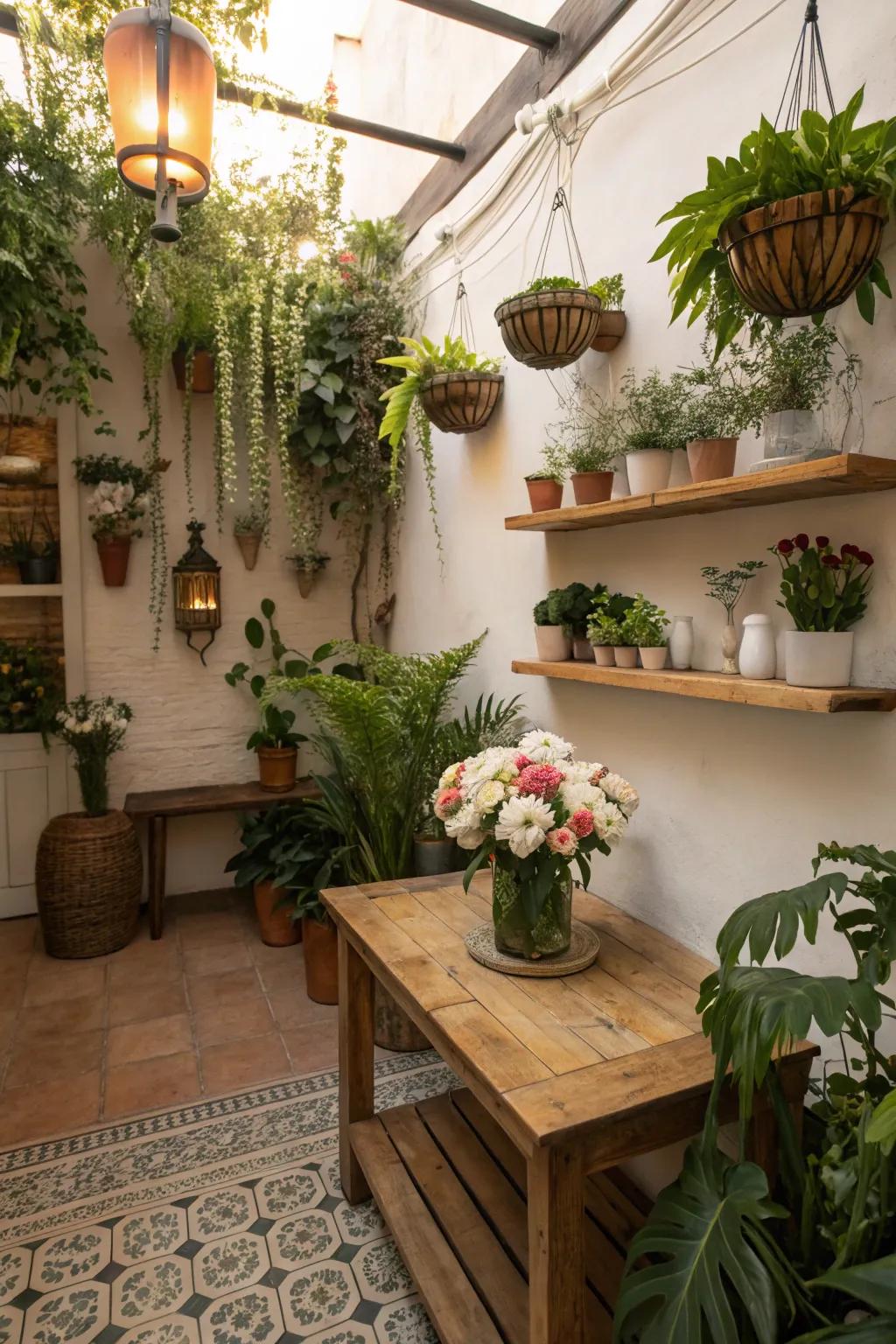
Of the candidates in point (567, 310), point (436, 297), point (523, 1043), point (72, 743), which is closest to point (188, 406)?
point (436, 297)

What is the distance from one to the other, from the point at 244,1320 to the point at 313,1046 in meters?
1.05

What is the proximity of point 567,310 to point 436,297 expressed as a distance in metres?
1.59

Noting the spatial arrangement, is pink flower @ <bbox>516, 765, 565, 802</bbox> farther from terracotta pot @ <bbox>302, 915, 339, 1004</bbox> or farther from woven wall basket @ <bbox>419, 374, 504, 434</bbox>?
terracotta pot @ <bbox>302, 915, 339, 1004</bbox>

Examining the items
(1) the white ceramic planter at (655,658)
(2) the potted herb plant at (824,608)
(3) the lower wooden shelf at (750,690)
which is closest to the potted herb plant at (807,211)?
(2) the potted herb plant at (824,608)

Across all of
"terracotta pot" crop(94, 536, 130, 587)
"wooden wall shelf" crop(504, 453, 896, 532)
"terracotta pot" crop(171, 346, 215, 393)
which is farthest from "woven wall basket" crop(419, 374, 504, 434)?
"terracotta pot" crop(94, 536, 130, 587)

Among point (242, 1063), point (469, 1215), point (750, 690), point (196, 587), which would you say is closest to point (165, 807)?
point (196, 587)

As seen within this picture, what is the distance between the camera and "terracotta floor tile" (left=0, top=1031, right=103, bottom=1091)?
2.50m

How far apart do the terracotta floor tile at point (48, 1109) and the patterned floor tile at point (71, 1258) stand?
1.40 feet

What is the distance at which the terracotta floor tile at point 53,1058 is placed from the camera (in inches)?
98.6

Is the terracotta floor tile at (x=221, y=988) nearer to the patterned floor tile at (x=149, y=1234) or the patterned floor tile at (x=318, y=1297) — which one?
the patterned floor tile at (x=149, y=1234)

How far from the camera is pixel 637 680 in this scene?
5.78 feet

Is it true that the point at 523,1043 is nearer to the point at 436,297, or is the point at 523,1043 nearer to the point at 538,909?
the point at 538,909

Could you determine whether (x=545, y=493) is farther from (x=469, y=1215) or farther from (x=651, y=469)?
(x=469, y=1215)

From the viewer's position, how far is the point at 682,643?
1.78 m
